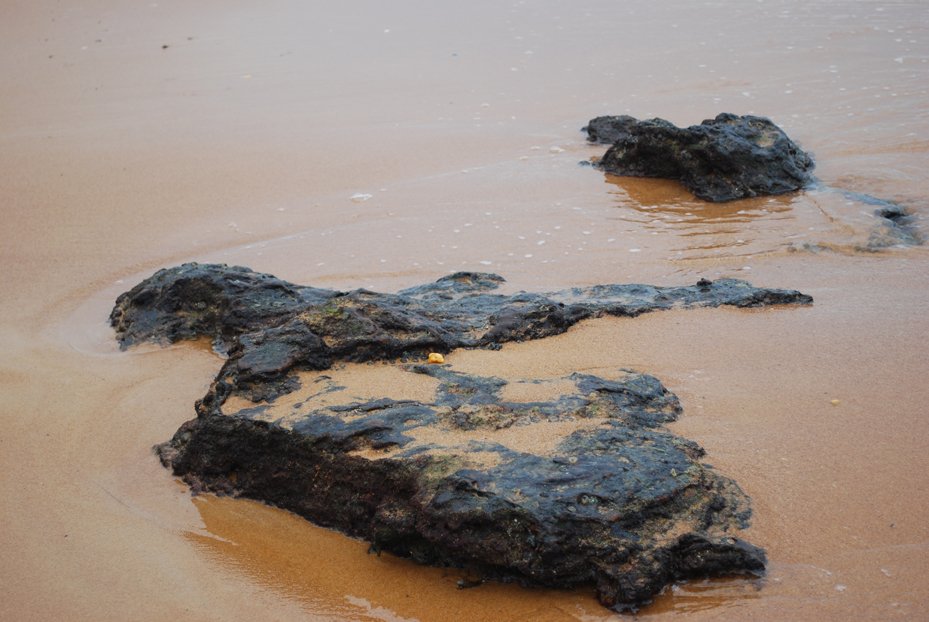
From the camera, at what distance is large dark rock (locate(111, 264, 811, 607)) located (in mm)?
3107

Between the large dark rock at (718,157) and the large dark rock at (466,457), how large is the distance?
2983 mm

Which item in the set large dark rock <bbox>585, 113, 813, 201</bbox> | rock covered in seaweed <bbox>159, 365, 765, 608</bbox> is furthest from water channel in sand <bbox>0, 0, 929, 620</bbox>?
large dark rock <bbox>585, 113, 813, 201</bbox>

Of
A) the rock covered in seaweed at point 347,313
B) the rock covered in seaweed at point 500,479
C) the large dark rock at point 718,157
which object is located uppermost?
the large dark rock at point 718,157

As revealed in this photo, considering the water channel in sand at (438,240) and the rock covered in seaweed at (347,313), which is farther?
the rock covered in seaweed at (347,313)

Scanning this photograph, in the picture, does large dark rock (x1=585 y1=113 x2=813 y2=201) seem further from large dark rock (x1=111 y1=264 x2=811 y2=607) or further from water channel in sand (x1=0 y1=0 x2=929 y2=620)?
large dark rock (x1=111 y1=264 x2=811 y2=607)

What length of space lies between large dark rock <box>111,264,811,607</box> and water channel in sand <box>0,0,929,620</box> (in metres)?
0.11

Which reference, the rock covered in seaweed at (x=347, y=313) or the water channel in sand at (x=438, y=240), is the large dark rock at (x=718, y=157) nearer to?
the water channel in sand at (x=438, y=240)

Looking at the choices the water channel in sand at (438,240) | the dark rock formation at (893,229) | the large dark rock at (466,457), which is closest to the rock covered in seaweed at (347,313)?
the large dark rock at (466,457)

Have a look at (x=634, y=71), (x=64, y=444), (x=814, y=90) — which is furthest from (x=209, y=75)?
(x=64, y=444)

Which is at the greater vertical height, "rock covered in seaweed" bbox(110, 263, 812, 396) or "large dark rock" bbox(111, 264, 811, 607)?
"rock covered in seaweed" bbox(110, 263, 812, 396)

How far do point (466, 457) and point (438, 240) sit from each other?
139 inches

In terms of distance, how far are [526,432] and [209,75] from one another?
944cm

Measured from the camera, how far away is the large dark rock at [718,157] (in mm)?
7316

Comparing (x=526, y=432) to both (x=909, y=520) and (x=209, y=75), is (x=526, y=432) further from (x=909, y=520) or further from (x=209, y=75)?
(x=209, y=75)
